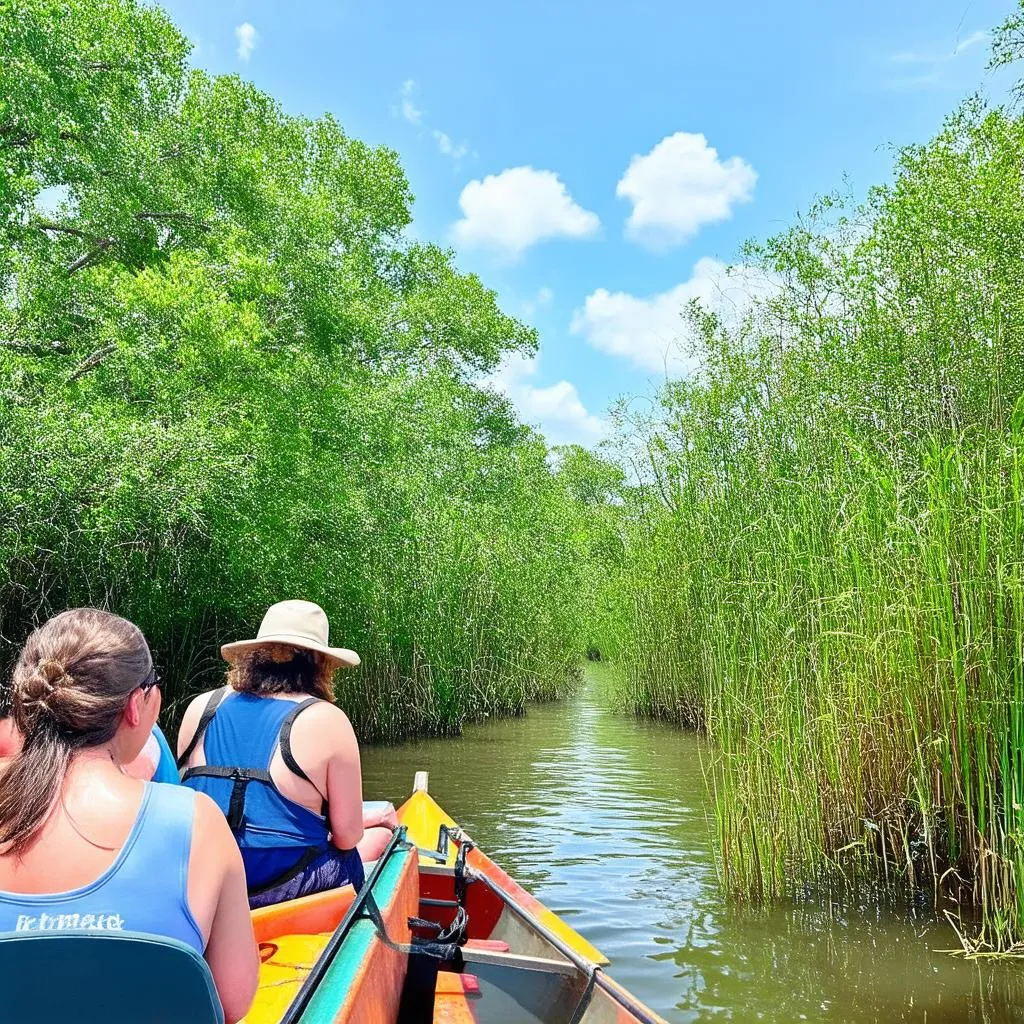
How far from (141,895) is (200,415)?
24.1 ft

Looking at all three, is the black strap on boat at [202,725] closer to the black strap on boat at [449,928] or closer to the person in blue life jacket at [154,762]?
the person in blue life jacket at [154,762]

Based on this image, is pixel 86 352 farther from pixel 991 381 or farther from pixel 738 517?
pixel 991 381

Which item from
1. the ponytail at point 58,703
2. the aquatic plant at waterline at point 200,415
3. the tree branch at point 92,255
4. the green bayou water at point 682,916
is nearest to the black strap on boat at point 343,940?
the ponytail at point 58,703

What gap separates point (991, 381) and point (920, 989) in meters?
3.09

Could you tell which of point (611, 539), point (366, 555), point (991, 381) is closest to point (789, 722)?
point (991, 381)

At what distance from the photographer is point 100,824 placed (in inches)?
57.7

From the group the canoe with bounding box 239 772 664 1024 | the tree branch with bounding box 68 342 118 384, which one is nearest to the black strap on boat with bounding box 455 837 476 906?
the canoe with bounding box 239 772 664 1024

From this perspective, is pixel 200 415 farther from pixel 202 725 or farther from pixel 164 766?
pixel 164 766

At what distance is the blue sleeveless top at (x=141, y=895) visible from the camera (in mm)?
1423

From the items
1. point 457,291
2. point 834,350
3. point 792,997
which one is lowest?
point 792,997

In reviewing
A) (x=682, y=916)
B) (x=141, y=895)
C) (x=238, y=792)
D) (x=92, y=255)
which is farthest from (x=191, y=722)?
(x=92, y=255)

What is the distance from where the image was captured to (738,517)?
219 inches

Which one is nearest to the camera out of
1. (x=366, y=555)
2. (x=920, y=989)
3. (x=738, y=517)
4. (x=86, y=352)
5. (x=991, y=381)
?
(x=920, y=989)

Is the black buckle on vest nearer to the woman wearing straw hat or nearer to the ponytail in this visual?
the woman wearing straw hat
